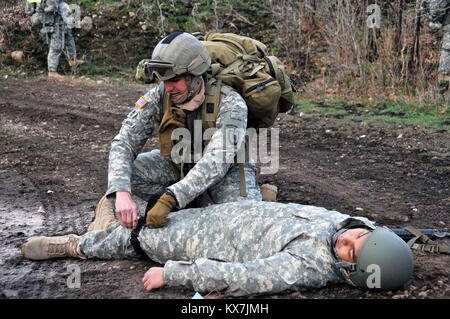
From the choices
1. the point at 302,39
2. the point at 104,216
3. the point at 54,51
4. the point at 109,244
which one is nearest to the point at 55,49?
the point at 54,51

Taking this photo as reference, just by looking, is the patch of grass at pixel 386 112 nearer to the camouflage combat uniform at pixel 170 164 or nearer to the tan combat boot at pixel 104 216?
the camouflage combat uniform at pixel 170 164

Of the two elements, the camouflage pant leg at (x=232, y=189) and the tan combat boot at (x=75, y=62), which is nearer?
the camouflage pant leg at (x=232, y=189)

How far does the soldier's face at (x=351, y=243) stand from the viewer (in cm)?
306

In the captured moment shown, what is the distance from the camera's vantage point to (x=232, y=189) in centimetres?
421

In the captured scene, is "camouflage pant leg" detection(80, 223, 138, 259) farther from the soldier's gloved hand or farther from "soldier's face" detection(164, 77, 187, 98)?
"soldier's face" detection(164, 77, 187, 98)

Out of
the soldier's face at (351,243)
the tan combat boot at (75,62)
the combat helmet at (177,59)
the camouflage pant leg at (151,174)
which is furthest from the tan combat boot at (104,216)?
the tan combat boot at (75,62)

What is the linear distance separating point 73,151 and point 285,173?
2684mm

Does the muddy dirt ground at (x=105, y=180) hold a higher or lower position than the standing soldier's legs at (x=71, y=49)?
lower

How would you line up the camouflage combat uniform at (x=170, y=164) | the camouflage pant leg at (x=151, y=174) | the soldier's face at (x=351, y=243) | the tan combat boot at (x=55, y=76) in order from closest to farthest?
1. the soldier's face at (x=351, y=243)
2. the camouflage combat uniform at (x=170, y=164)
3. the camouflage pant leg at (x=151, y=174)
4. the tan combat boot at (x=55, y=76)

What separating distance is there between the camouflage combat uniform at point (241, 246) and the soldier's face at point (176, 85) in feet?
2.86

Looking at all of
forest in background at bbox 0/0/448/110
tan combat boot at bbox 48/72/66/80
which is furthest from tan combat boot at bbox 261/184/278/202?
tan combat boot at bbox 48/72/66/80

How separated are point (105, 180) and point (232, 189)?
200 centimetres

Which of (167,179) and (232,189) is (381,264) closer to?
(232,189)

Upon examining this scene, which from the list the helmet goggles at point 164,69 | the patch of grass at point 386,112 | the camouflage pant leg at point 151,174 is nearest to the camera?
the helmet goggles at point 164,69
